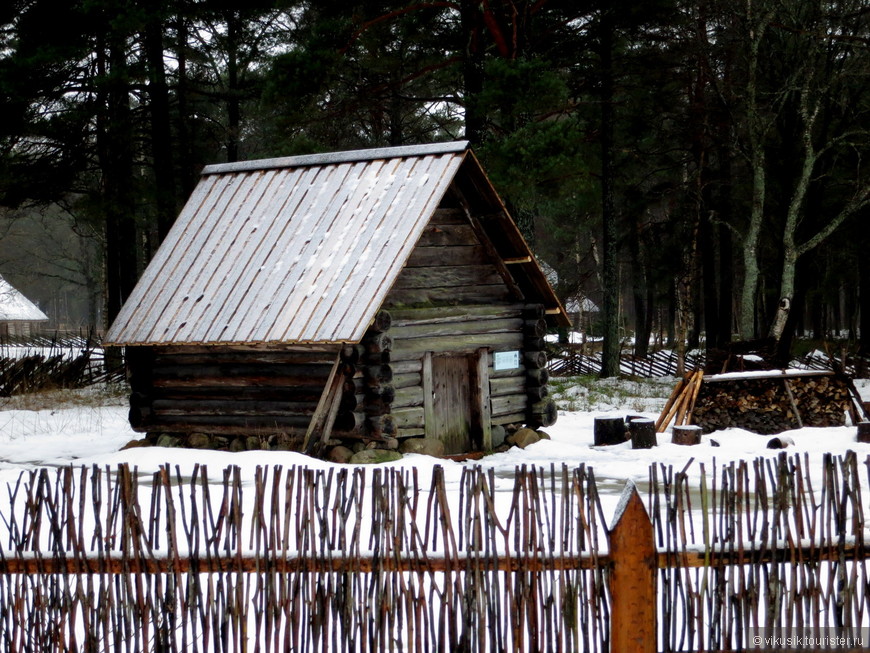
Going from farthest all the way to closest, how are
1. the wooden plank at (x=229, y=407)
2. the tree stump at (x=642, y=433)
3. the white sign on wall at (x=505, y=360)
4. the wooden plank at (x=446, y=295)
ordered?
the white sign on wall at (x=505, y=360) → the tree stump at (x=642, y=433) → the wooden plank at (x=446, y=295) → the wooden plank at (x=229, y=407)

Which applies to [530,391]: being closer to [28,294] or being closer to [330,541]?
[330,541]

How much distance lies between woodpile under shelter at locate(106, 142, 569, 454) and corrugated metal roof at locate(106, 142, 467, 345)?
28mm

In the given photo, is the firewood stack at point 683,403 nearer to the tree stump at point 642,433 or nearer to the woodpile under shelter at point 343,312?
the tree stump at point 642,433

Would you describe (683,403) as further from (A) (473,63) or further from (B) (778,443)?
(A) (473,63)

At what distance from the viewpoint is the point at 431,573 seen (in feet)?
17.9

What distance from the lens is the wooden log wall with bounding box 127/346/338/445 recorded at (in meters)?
14.4

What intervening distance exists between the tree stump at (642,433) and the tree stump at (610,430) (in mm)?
631

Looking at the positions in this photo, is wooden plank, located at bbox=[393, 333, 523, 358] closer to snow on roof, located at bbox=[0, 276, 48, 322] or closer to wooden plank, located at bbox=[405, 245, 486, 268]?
wooden plank, located at bbox=[405, 245, 486, 268]

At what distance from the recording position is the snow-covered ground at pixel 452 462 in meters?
13.1

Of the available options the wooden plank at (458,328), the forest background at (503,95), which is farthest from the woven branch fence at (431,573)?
the forest background at (503,95)

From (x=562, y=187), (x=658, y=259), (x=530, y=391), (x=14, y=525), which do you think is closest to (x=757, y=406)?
(x=530, y=391)

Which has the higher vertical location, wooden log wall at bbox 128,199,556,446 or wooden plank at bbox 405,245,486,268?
wooden plank at bbox 405,245,486,268

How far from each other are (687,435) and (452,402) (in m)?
3.65

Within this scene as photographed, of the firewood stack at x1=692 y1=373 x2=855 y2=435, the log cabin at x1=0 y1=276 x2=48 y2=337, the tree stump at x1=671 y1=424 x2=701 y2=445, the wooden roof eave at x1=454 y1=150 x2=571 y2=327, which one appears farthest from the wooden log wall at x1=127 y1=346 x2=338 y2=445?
the log cabin at x1=0 y1=276 x2=48 y2=337
